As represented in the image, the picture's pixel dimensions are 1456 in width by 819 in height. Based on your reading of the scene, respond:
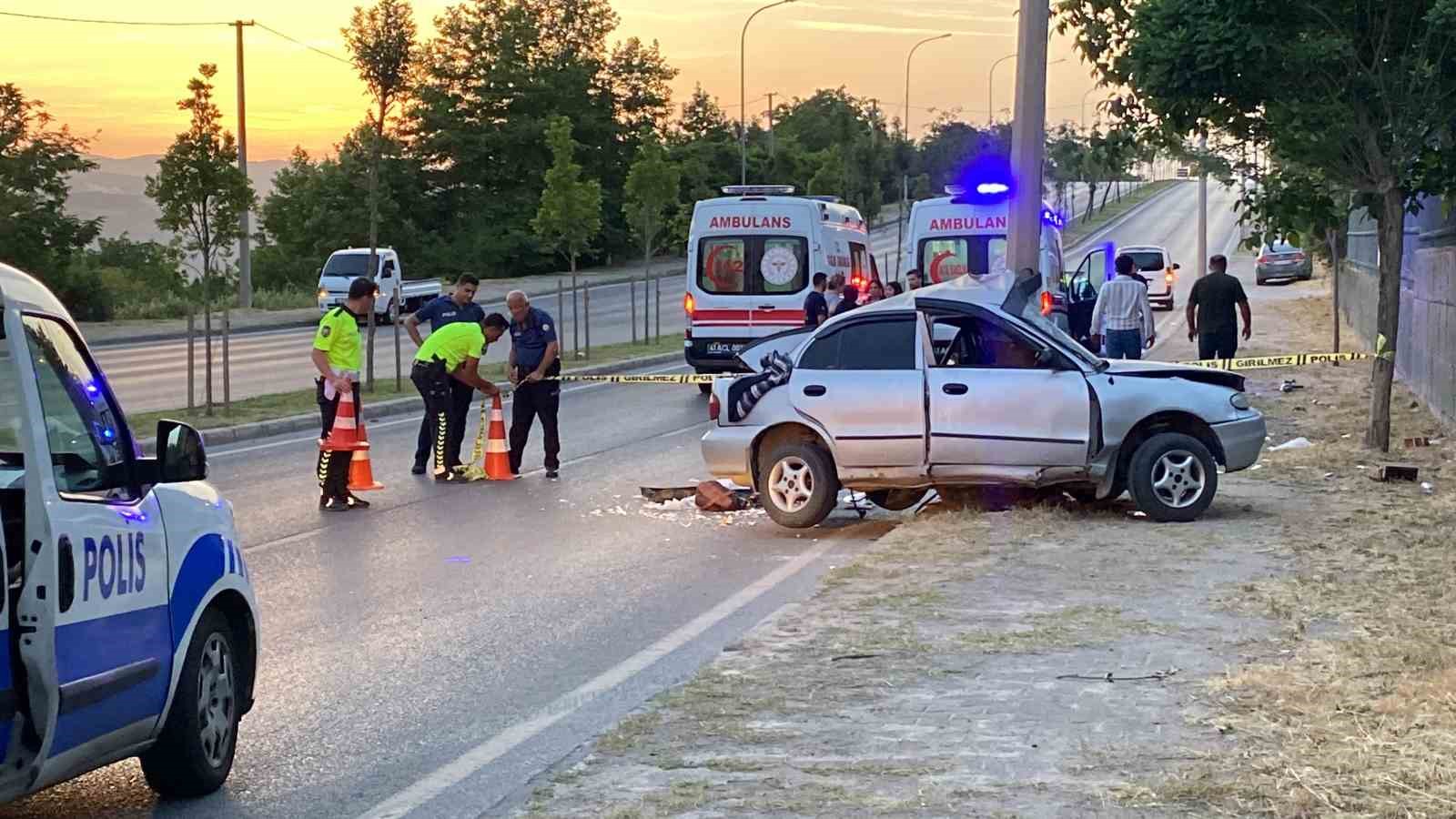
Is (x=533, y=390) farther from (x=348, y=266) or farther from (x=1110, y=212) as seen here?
(x=1110, y=212)

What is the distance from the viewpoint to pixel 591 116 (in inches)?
3287

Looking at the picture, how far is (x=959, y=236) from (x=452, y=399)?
42.7ft

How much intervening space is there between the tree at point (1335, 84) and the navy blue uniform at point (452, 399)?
21.1ft

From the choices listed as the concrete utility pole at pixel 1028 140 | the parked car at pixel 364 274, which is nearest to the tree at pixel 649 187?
the parked car at pixel 364 274

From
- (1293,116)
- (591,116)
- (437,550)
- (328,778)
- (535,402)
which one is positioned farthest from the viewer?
(591,116)

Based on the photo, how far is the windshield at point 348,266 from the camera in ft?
163

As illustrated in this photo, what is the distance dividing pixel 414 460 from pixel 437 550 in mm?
5543

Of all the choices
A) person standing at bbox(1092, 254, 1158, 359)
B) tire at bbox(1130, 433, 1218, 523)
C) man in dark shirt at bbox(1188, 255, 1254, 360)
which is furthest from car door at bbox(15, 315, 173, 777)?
man in dark shirt at bbox(1188, 255, 1254, 360)

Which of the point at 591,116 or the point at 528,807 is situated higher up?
the point at 591,116

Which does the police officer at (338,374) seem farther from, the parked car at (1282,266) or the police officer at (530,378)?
the parked car at (1282,266)

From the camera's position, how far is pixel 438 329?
54.9ft

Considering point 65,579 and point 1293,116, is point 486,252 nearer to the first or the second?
point 1293,116

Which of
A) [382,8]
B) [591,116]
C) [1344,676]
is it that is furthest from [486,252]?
[1344,676]

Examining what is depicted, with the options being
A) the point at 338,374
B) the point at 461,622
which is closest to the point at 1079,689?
the point at 461,622
